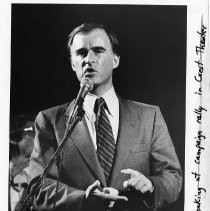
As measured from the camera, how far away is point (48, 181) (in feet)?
4.70

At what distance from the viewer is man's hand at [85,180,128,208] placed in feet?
4.67

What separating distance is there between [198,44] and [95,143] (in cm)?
53

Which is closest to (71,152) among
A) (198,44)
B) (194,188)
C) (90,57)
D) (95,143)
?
(95,143)

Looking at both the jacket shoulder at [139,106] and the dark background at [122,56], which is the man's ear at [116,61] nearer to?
the dark background at [122,56]

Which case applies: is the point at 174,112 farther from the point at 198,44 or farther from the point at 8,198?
the point at 8,198

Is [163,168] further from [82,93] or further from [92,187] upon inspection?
[82,93]

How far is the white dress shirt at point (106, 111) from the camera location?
1.46m

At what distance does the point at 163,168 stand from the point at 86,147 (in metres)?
0.29

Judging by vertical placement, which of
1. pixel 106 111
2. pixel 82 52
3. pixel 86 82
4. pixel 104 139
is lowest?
pixel 104 139

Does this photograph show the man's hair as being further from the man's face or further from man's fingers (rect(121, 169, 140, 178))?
man's fingers (rect(121, 169, 140, 178))

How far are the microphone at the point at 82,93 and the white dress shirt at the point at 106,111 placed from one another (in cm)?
2

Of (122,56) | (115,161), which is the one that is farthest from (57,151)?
(122,56)

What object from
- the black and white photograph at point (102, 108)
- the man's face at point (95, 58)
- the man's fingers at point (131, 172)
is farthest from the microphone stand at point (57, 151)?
the man's fingers at point (131, 172)

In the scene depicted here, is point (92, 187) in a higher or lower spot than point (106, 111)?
lower
